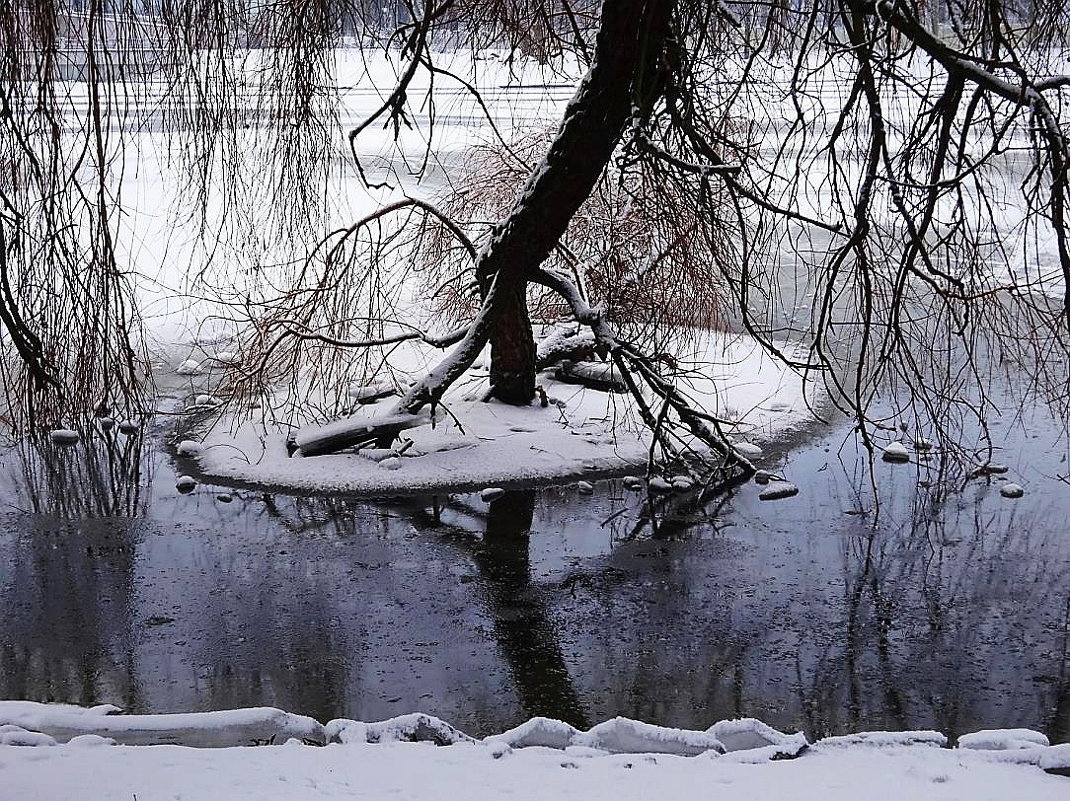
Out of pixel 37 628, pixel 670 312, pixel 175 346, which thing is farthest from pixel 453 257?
pixel 37 628

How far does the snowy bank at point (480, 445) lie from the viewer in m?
6.90

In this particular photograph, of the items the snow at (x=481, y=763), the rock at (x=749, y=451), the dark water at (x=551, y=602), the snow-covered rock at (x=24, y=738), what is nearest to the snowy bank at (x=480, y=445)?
the rock at (x=749, y=451)

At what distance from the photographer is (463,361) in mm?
7047

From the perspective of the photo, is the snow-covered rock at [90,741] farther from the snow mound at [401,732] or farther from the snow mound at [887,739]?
the snow mound at [887,739]

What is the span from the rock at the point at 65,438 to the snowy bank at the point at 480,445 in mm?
724

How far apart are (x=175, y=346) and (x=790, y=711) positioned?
692cm

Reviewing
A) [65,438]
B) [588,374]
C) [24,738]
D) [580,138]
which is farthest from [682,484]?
[24,738]

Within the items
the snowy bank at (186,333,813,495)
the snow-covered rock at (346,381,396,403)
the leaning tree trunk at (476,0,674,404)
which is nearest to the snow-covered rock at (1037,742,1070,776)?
the leaning tree trunk at (476,0,674,404)

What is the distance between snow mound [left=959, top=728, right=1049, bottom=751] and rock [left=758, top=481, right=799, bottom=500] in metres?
2.74

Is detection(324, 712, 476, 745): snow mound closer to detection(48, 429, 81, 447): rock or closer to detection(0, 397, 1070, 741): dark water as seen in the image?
detection(0, 397, 1070, 741): dark water

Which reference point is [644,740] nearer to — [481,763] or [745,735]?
[745,735]

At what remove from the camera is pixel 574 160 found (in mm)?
6367

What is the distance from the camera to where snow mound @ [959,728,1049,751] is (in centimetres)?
380

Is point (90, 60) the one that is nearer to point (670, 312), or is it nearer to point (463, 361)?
point (463, 361)
